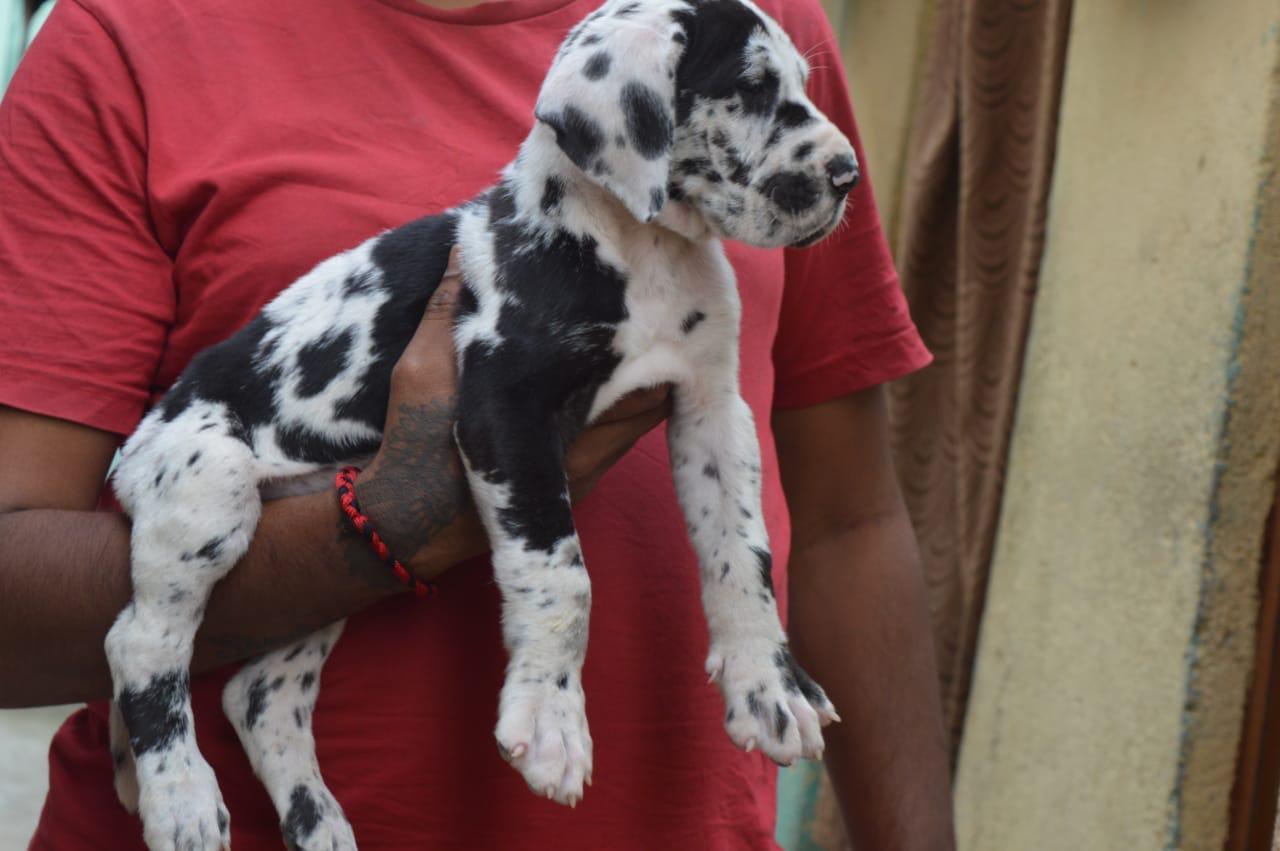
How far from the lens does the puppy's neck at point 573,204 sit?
1.79 metres

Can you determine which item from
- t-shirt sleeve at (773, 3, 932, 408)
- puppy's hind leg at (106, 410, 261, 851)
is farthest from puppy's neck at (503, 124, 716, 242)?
puppy's hind leg at (106, 410, 261, 851)

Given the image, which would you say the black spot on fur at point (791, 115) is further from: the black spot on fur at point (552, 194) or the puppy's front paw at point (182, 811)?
the puppy's front paw at point (182, 811)

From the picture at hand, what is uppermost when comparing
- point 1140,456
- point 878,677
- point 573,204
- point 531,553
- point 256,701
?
point 573,204

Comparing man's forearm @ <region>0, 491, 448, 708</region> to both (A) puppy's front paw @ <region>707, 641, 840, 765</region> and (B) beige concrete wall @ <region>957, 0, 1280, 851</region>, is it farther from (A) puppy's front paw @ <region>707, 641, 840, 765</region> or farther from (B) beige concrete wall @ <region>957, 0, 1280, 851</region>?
(B) beige concrete wall @ <region>957, 0, 1280, 851</region>

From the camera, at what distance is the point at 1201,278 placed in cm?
317

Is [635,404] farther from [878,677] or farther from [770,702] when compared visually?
[878,677]

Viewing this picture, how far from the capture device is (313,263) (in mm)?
1912

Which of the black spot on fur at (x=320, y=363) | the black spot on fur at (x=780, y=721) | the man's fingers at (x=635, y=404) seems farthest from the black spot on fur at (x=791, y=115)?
the black spot on fur at (x=780, y=721)

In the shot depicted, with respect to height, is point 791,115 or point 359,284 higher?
point 791,115

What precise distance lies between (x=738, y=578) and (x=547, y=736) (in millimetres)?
346

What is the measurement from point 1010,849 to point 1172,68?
83.9 inches

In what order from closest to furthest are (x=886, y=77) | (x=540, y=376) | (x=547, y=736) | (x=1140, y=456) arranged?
(x=547, y=736), (x=540, y=376), (x=1140, y=456), (x=886, y=77)

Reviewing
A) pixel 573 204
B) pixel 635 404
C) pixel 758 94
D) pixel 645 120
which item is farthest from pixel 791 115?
pixel 635 404

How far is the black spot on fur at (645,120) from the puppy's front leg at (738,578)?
339 millimetres
